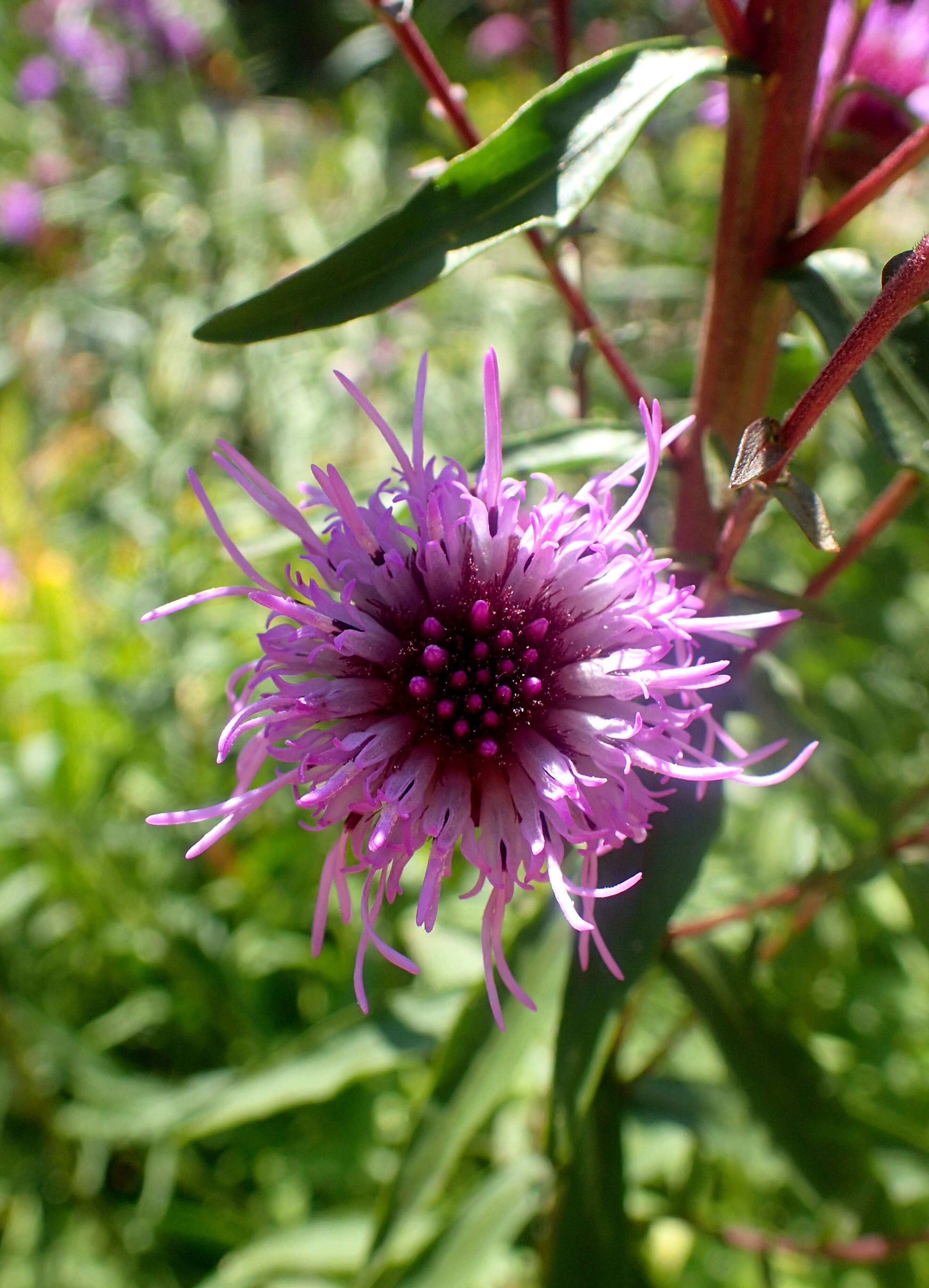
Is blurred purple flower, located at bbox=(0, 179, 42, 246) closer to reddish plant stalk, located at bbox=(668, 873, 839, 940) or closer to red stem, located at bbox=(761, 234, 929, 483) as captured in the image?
reddish plant stalk, located at bbox=(668, 873, 839, 940)

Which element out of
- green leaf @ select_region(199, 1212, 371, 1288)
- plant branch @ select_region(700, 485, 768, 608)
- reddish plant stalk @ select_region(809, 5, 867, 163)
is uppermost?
reddish plant stalk @ select_region(809, 5, 867, 163)

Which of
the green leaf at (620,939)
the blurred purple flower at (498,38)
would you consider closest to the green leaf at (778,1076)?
the green leaf at (620,939)

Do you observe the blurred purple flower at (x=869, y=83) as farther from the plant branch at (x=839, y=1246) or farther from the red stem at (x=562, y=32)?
the plant branch at (x=839, y=1246)

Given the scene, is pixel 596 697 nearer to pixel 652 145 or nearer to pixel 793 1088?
pixel 793 1088

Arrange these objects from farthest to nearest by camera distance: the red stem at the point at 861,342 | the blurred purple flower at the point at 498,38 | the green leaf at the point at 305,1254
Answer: the blurred purple flower at the point at 498,38
the green leaf at the point at 305,1254
the red stem at the point at 861,342

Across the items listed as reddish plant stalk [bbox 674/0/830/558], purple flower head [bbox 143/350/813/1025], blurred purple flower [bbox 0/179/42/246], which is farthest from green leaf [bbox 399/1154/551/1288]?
blurred purple flower [bbox 0/179/42/246]

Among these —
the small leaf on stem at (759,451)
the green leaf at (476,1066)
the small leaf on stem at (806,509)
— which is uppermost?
the small leaf on stem at (759,451)

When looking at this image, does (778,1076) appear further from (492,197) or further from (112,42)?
(112,42)
